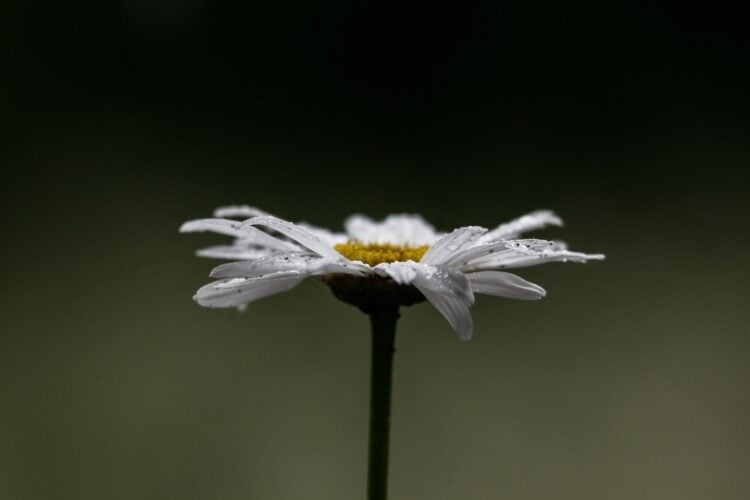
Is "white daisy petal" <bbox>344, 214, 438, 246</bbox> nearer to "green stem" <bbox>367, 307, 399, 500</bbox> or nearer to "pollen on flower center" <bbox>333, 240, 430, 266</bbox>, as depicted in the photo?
"pollen on flower center" <bbox>333, 240, 430, 266</bbox>

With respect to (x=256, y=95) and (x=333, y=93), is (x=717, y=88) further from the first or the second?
(x=256, y=95)

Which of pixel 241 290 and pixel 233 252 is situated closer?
pixel 241 290

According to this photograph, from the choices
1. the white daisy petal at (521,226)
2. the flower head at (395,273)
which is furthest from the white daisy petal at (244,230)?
the white daisy petal at (521,226)

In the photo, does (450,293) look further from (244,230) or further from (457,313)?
(244,230)

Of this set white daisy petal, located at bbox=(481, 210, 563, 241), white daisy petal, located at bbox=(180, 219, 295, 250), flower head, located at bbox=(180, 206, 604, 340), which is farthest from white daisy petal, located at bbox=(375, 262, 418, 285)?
white daisy petal, located at bbox=(481, 210, 563, 241)

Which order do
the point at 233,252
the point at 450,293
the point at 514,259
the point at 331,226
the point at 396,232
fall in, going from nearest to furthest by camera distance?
1. the point at 450,293
2. the point at 514,259
3. the point at 233,252
4. the point at 396,232
5. the point at 331,226

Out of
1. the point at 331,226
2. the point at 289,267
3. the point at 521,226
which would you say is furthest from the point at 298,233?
the point at 331,226

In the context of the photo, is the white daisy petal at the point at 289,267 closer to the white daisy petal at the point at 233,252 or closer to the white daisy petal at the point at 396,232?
the white daisy petal at the point at 233,252
